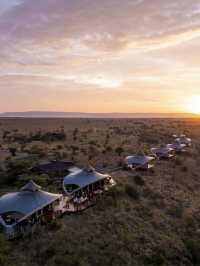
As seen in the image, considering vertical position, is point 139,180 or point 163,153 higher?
point 163,153

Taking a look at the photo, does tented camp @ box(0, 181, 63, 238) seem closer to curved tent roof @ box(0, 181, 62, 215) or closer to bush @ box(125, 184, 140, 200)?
curved tent roof @ box(0, 181, 62, 215)

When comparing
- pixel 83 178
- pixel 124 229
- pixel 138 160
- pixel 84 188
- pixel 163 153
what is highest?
pixel 83 178

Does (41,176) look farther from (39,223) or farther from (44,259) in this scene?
(44,259)

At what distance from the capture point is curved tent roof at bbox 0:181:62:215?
17.4 meters

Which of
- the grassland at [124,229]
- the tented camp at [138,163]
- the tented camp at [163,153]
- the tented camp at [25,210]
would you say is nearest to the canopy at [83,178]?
the grassland at [124,229]

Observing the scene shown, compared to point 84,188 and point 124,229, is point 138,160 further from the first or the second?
point 124,229

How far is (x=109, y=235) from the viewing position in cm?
1866

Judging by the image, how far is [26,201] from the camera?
17.7 m

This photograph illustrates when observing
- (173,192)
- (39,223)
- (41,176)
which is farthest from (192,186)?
(39,223)

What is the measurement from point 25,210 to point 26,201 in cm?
57

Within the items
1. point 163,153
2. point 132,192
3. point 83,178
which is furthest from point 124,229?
point 163,153

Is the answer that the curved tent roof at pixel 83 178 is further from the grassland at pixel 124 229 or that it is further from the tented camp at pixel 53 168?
the tented camp at pixel 53 168

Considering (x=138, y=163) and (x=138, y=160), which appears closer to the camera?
(x=138, y=163)

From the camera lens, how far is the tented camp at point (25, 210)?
55.4 feet
